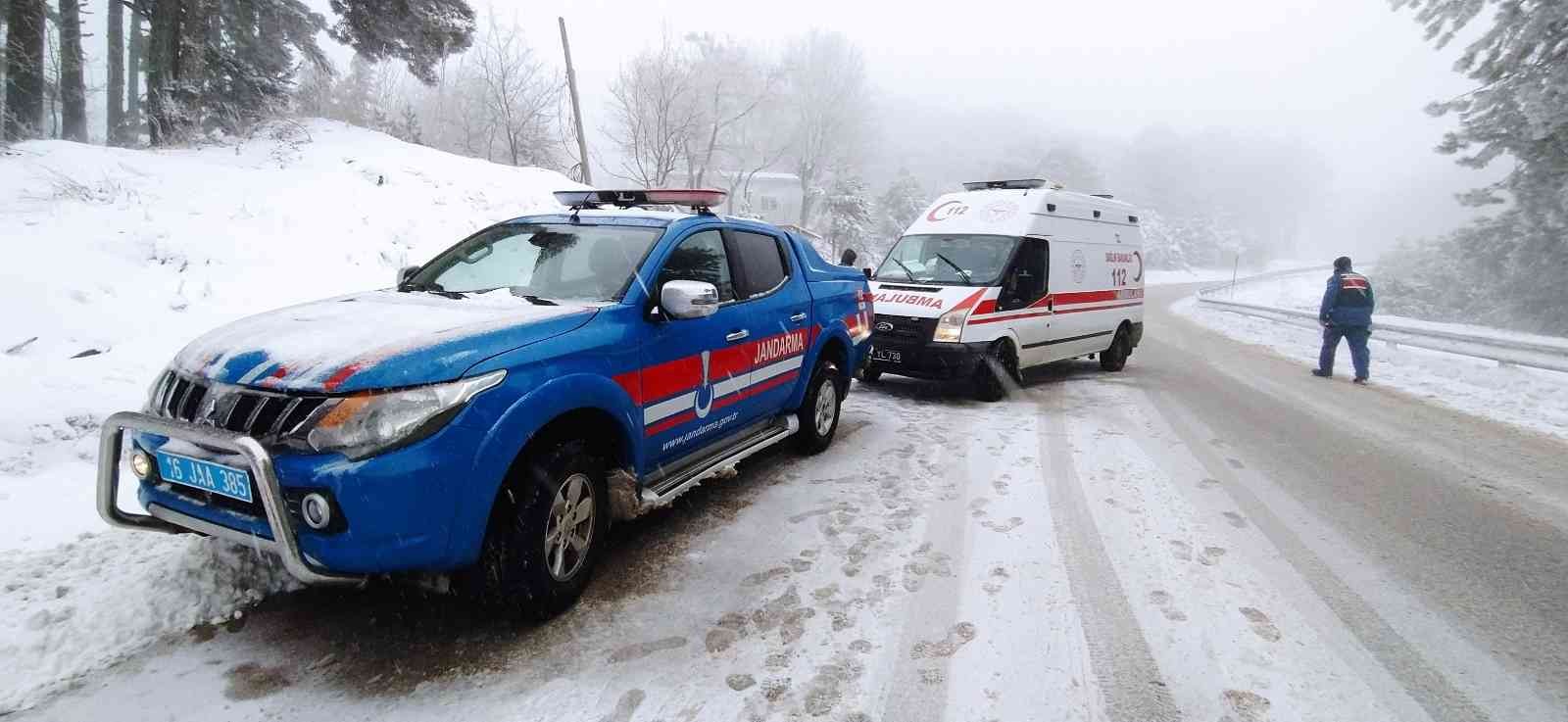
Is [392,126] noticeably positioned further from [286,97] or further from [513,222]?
[513,222]

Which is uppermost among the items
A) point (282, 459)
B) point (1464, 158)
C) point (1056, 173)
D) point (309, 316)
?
point (1056, 173)

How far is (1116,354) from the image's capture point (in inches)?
413

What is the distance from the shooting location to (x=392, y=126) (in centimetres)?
2577

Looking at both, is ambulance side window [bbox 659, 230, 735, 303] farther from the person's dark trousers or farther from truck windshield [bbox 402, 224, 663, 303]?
the person's dark trousers

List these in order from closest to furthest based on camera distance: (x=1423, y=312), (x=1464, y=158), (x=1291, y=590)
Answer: (x=1291, y=590)
(x=1464, y=158)
(x=1423, y=312)

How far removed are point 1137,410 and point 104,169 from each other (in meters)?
12.6

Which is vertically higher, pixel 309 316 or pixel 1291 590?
pixel 309 316

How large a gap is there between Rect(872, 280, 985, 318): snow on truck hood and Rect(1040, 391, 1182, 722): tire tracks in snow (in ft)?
9.08

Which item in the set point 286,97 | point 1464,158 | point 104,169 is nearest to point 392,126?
point 286,97

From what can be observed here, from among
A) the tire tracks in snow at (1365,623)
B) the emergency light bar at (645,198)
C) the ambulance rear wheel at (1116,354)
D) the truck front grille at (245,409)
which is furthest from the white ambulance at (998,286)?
the truck front grille at (245,409)

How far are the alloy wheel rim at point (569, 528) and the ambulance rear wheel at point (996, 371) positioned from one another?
5.20m

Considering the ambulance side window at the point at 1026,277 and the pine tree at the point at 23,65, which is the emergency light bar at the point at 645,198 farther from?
the pine tree at the point at 23,65

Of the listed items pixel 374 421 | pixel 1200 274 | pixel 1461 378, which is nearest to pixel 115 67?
pixel 374 421

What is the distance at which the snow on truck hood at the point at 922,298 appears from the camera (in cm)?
746
